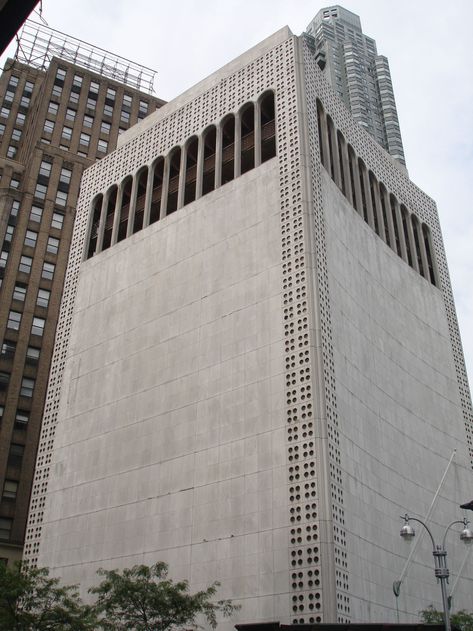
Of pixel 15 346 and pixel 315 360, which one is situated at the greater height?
pixel 15 346

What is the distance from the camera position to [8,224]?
2475 inches

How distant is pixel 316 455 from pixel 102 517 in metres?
11.8

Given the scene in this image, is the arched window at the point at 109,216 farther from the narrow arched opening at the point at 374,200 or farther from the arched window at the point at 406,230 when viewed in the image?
the arched window at the point at 406,230

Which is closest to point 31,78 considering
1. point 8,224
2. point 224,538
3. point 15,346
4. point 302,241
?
point 8,224

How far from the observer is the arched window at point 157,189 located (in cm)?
4256

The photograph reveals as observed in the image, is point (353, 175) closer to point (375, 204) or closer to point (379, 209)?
point (375, 204)

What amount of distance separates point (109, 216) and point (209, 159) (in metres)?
8.64

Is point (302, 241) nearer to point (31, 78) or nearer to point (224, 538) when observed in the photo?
point (224, 538)

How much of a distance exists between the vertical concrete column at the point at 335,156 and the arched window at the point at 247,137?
15.0 feet

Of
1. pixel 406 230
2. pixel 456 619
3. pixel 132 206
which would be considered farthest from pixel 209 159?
pixel 456 619

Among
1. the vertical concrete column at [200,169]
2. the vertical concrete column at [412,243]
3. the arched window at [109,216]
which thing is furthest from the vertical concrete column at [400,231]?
the arched window at [109,216]

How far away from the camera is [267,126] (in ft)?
127

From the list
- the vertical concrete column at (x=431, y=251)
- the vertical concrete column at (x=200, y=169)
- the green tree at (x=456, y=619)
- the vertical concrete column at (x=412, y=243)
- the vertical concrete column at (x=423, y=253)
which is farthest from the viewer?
the vertical concrete column at (x=431, y=251)

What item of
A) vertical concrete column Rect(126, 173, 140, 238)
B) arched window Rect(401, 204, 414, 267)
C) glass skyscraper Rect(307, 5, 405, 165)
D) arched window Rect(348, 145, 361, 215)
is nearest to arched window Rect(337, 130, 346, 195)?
arched window Rect(348, 145, 361, 215)
